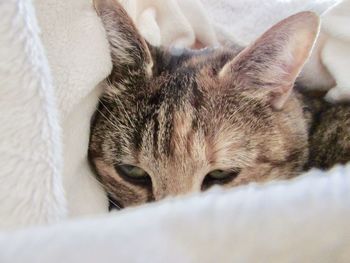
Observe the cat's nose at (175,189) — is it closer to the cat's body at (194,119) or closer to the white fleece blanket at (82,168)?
the cat's body at (194,119)

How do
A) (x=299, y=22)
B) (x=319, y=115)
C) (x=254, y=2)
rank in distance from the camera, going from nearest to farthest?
1. (x=299, y=22)
2. (x=319, y=115)
3. (x=254, y=2)

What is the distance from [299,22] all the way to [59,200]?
23.1 inches

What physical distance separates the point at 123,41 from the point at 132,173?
0.29 meters

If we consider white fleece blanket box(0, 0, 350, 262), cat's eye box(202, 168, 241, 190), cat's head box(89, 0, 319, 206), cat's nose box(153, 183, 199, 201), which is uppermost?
white fleece blanket box(0, 0, 350, 262)

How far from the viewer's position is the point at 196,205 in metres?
0.53

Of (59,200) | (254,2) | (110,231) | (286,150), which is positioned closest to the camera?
(110,231)

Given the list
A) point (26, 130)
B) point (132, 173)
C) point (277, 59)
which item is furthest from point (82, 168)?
point (277, 59)

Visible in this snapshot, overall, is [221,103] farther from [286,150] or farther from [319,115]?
[319,115]

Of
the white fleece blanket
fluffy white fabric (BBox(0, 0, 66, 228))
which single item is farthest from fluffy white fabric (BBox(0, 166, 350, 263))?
fluffy white fabric (BBox(0, 0, 66, 228))

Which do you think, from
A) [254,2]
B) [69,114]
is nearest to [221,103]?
[69,114]

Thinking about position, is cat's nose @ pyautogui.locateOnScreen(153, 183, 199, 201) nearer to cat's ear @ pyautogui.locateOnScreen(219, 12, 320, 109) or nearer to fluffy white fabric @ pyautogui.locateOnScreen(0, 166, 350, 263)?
cat's ear @ pyautogui.locateOnScreen(219, 12, 320, 109)

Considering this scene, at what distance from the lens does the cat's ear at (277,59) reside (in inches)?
39.9

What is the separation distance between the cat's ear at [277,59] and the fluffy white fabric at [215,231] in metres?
0.52

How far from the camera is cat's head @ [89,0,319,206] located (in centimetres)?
103
